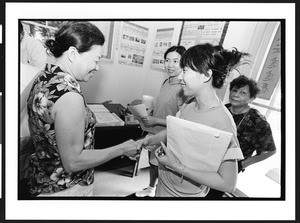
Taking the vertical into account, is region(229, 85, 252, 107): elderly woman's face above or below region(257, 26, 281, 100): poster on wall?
below

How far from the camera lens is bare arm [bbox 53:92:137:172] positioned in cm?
64

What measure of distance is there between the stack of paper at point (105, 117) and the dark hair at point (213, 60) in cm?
69

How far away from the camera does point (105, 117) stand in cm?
133

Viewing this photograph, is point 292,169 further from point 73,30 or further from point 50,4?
point 50,4

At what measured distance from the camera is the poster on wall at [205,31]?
3.13 ft

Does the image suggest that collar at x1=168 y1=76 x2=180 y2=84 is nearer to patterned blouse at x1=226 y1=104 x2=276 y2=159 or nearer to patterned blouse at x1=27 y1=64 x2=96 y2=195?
patterned blouse at x1=226 y1=104 x2=276 y2=159

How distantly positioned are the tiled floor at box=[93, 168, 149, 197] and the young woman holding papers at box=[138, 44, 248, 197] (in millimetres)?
673

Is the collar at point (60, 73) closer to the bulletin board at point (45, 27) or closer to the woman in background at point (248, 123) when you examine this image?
the bulletin board at point (45, 27)

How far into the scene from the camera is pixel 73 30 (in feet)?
2.33

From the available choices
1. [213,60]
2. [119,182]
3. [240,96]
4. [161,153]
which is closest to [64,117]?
[161,153]

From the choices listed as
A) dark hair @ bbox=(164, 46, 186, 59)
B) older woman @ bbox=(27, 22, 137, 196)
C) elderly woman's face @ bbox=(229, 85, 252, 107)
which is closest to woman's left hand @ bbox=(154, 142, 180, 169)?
older woman @ bbox=(27, 22, 137, 196)

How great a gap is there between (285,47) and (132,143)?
811mm

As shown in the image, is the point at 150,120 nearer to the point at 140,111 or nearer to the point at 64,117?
the point at 140,111

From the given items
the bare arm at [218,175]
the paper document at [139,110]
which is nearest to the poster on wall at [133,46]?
the paper document at [139,110]
